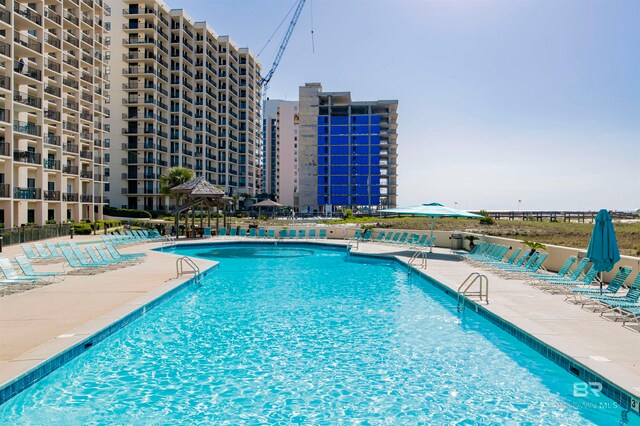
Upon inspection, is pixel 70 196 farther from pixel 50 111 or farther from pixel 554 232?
pixel 554 232

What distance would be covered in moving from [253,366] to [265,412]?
4.58 feet

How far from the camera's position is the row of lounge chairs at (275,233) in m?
27.0

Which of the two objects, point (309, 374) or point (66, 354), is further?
point (309, 374)

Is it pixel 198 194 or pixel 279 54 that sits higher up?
pixel 279 54

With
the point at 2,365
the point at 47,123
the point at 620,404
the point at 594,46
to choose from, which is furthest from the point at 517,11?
the point at 47,123

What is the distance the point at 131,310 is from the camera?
27.6ft

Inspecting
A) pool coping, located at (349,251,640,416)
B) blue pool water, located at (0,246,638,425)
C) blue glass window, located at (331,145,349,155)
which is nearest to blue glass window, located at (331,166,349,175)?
blue glass window, located at (331,145,349,155)

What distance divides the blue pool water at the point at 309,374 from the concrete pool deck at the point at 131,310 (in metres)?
0.33

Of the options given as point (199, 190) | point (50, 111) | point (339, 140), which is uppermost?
point (339, 140)

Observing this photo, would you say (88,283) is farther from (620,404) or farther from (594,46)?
(594,46)

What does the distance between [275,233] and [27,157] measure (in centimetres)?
2226

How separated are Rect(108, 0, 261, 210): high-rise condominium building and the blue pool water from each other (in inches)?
2037

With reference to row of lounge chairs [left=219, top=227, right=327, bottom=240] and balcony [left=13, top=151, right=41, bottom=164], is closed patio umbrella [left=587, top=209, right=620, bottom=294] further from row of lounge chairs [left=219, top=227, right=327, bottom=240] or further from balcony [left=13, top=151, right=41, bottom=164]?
balcony [left=13, top=151, right=41, bottom=164]

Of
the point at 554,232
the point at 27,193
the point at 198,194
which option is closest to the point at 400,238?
the point at 198,194
